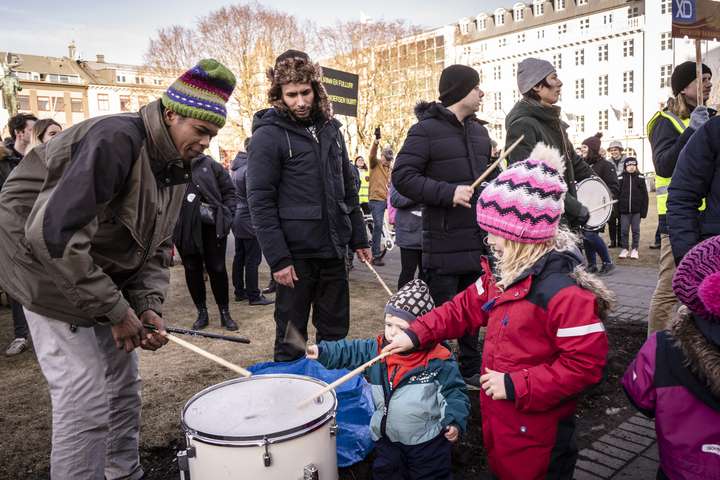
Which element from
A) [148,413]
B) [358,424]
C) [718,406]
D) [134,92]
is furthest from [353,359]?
[134,92]

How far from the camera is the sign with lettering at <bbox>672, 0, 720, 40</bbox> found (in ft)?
14.4

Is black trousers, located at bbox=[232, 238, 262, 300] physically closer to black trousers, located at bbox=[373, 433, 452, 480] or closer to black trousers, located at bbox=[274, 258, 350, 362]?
black trousers, located at bbox=[274, 258, 350, 362]

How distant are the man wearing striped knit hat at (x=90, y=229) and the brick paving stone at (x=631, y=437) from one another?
8.43ft

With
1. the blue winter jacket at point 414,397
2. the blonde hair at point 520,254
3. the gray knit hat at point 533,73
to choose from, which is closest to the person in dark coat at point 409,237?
the gray knit hat at point 533,73

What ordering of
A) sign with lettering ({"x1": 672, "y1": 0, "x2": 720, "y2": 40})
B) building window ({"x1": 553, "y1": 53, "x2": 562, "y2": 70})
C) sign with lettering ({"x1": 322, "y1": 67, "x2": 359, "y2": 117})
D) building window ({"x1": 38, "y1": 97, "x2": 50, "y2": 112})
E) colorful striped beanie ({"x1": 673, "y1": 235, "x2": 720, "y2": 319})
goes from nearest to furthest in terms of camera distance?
colorful striped beanie ({"x1": 673, "y1": 235, "x2": 720, "y2": 319}) < sign with lettering ({"x1": 672, "y1": 0, "x2": 720, "y2": 40}) < sign with lettering ({"x1": 322, "y1": 67, "x2": 359, "y2": 117}) < building window ({"x1": 553, "y1": 53, "x2": 562, "y2": 70}) < building window ({"x1": 38, "y1": 97, "x2": 50, "y2": 112})

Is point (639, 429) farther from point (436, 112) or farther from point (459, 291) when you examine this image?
point (436, 112)

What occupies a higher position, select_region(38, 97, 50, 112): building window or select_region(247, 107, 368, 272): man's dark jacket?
select_region(38, 97, 50, 112): building window

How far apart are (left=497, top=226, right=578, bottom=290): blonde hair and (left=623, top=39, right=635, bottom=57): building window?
5181cm

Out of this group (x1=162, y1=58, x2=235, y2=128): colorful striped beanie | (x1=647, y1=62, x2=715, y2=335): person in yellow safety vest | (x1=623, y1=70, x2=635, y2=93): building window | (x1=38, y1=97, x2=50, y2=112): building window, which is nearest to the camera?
(x1=162, y1=58, x2=235, y2=128): colorful striped beanie

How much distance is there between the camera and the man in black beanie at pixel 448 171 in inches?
143

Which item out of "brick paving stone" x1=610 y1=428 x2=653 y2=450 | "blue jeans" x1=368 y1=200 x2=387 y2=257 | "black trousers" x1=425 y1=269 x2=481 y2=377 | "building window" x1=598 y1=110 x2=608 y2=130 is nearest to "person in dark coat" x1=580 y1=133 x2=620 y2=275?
"blue jeans" x1=368 y1=200 x2=387 y2=257

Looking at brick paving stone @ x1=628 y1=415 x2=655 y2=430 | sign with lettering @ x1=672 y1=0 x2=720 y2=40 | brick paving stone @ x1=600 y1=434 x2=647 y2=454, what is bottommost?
brick paving stone @ x1=600 y1=434 x2=647 y2=454

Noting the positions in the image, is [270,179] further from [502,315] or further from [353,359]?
[502,315]

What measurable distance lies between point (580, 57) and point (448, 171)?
53819 mm
